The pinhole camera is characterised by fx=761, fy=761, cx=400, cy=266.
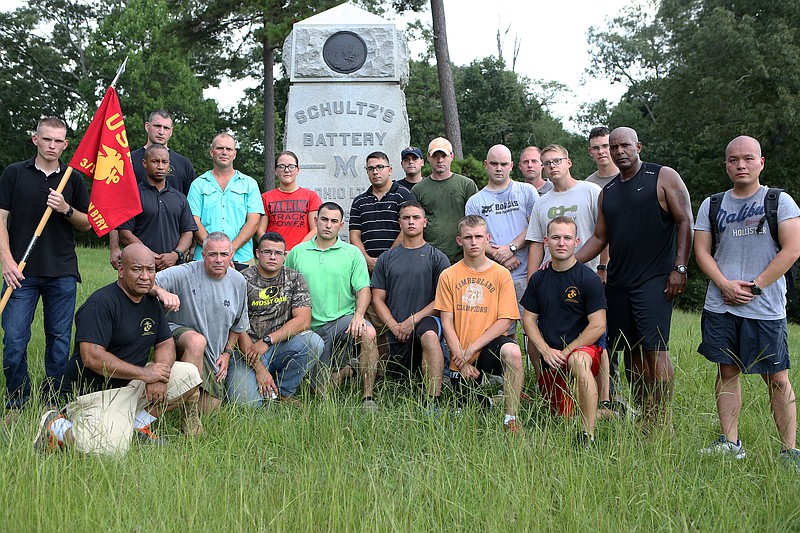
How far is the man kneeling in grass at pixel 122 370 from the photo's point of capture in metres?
3.94

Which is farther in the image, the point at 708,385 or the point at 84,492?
the point at 708,385

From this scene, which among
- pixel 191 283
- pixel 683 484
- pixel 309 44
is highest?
pixel 309 44

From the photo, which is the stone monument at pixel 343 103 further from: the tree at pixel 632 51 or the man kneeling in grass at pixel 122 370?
the tree at pixel 632 51

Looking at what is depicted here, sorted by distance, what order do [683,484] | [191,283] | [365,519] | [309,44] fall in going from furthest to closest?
[309,44] < [191,283] < [683,484] < [365,519]

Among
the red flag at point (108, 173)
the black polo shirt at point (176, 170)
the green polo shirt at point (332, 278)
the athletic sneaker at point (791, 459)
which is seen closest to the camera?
the athletic sneaker at point (791, 459)

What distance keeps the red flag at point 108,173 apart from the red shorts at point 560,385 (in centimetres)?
287

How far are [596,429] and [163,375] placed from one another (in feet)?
8.09

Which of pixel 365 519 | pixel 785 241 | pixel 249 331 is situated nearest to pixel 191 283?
pixel 249 331

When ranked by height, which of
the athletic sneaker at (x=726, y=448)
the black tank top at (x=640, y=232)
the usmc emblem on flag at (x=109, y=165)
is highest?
the usmc emblem on flag at (x=109, y=165)

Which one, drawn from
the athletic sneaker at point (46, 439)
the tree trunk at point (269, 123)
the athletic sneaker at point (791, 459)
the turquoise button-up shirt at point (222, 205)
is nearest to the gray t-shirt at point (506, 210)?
the turquoise button-up shirt at point (222, 205)

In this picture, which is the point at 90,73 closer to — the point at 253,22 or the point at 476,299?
the point at 253,22

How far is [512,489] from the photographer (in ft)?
11.0

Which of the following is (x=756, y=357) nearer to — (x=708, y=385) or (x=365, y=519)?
(x=708, y=385)

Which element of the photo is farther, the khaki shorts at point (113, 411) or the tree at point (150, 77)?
the tree at point (150, 77)
